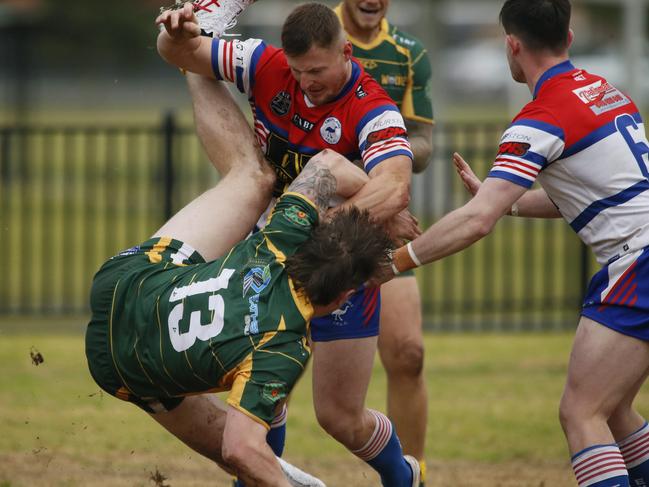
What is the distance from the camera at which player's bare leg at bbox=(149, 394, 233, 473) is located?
483cm

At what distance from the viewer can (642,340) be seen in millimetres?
4547

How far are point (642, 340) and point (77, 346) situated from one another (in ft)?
24.5

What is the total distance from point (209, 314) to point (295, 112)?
1419 mm

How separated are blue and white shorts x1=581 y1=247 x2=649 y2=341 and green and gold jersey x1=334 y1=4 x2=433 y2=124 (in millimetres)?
2010

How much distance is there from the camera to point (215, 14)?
542 centimetres

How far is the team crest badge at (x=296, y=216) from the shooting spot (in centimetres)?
437

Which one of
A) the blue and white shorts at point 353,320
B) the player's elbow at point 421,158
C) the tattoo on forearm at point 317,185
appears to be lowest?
the blue and white shorts at point 353,320

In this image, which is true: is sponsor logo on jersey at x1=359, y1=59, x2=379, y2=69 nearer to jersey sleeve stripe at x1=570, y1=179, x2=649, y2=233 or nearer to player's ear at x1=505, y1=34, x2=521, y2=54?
player's ear at x1=505, y1=34, x2=521, y2=54

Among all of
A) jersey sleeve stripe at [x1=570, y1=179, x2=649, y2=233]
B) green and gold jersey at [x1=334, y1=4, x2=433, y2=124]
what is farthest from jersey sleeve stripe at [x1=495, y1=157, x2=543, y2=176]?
Result: green and gold jersey at [x1=334, y1=4, x2=433, y2=124]

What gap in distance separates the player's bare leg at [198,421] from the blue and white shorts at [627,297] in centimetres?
166

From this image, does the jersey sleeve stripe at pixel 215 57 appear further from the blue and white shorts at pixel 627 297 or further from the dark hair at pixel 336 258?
the blue and white shorts at pixel 627 297

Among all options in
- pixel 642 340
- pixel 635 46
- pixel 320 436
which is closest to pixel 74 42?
pixel 635 46

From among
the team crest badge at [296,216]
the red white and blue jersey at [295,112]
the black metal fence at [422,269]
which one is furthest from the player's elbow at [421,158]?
the black metal fence at [422,269]

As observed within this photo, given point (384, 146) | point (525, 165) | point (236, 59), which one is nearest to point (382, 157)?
point (384, 146)
